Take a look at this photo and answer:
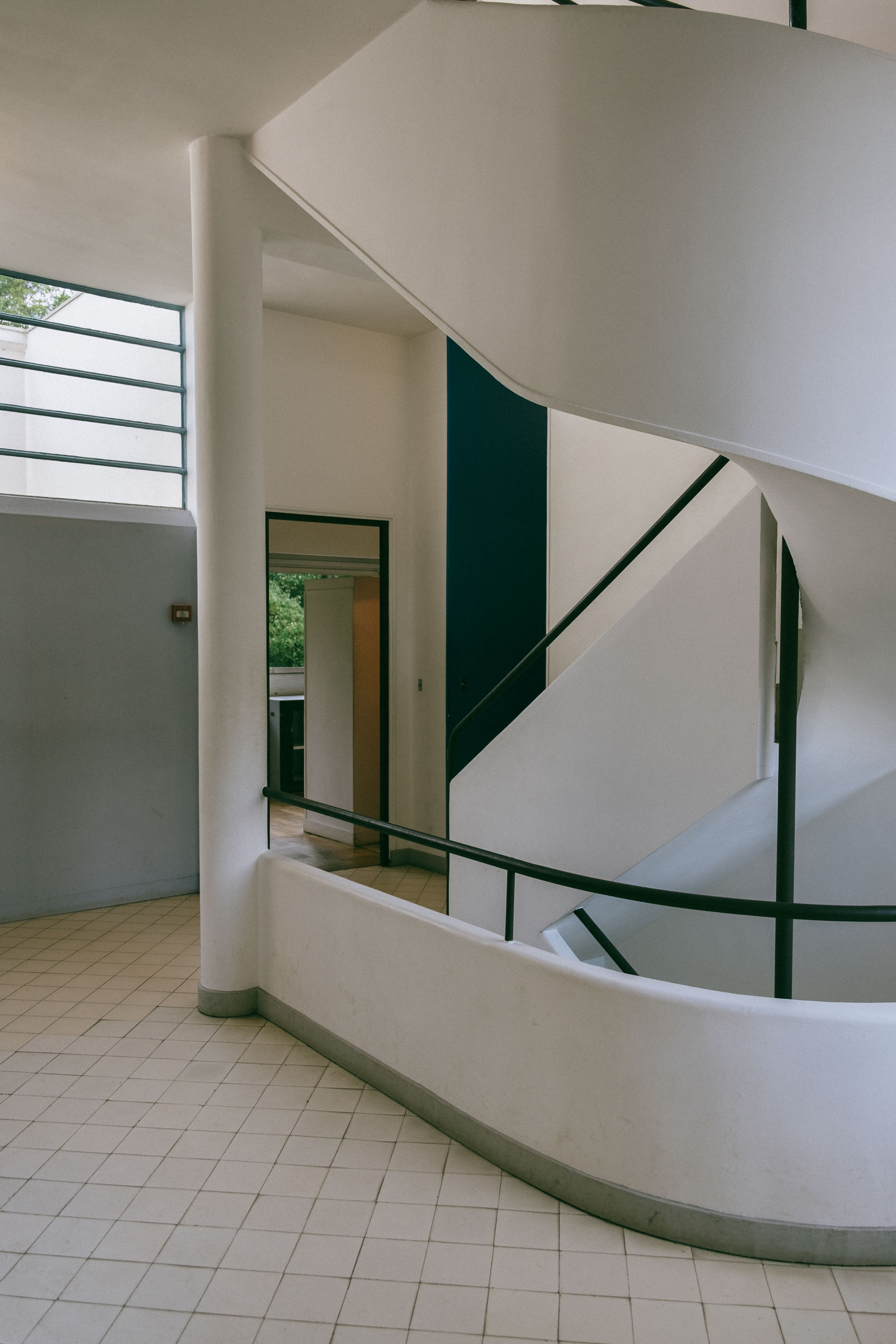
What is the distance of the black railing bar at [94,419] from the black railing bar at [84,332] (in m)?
0.50

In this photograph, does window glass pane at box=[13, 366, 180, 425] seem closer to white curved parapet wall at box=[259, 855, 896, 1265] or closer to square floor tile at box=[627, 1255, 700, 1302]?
white curved parapet wall at box=[259, 855, 896, 1265]

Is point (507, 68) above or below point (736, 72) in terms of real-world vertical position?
above

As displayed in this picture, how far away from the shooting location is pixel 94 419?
20.6 feet

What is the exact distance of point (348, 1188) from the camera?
2998 mm

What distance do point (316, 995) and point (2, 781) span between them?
2836 millimetres

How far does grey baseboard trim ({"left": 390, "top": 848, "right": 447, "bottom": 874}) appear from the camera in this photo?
268 inches

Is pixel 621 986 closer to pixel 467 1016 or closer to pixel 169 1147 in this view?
pixel 467 1016

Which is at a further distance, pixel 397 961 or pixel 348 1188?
pixel 397 961

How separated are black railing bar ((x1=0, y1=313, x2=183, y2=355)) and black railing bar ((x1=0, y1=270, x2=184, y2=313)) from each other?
3.9 inches

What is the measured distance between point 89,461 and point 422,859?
3.56 metres

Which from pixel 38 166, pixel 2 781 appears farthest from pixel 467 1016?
pixel 38 166

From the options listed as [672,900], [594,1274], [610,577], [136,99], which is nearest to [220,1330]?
[594,1274]

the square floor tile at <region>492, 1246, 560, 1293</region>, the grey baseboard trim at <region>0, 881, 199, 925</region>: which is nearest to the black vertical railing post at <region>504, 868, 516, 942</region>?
the square floor tile at <region>492, 1246, 560, 1293</region>

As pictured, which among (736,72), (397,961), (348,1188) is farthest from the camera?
(397,961)
